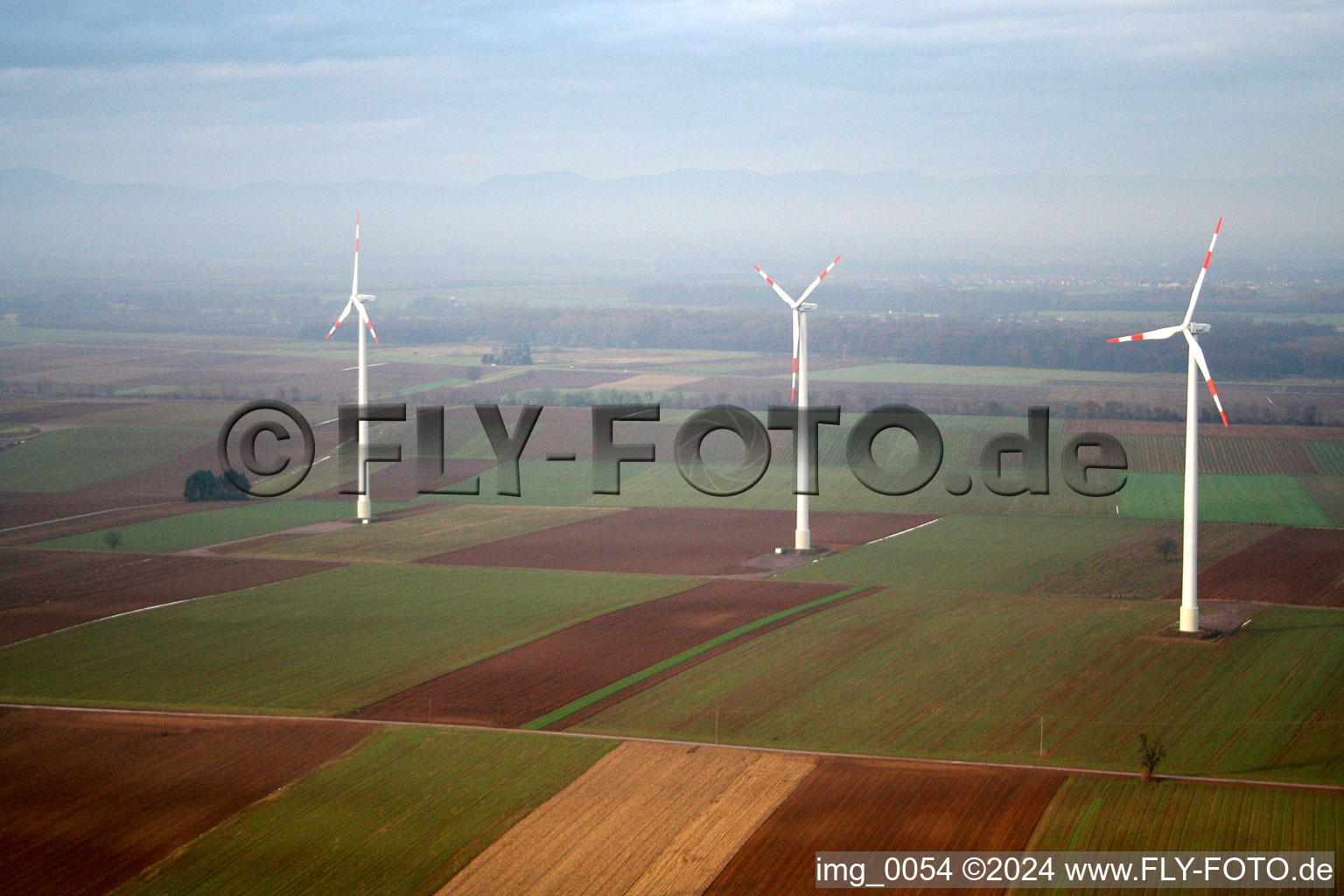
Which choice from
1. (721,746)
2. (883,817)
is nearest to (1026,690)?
(721,746)

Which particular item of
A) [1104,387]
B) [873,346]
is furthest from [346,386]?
[1104,387]

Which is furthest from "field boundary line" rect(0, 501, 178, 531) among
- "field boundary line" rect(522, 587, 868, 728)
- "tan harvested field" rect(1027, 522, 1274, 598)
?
"tan harvested field" rect(1027, 522, 1274, 598)

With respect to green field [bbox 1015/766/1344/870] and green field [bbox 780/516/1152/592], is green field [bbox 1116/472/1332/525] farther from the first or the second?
green field [bbox 1015/766/1344/870]

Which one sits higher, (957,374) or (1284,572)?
(957,374)

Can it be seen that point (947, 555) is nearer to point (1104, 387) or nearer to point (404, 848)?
point (404, 848)

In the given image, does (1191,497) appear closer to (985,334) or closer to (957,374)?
(957,374)

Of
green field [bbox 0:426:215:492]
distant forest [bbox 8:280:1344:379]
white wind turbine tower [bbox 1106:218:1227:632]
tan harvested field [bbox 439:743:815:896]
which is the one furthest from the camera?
distant forest [bbox 8:280:1344:379]
